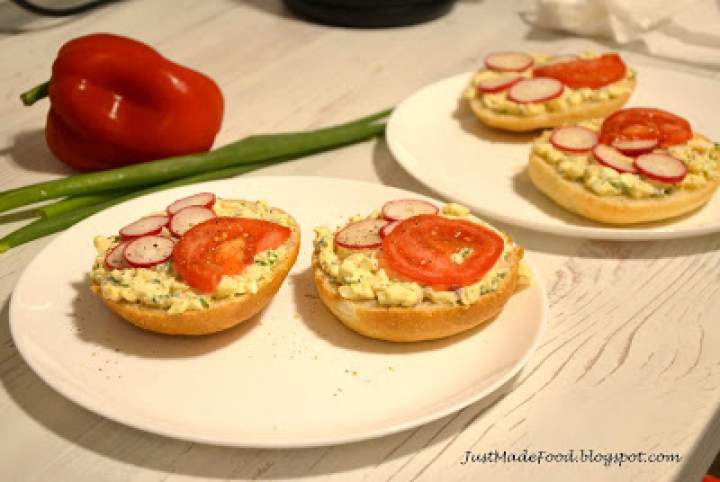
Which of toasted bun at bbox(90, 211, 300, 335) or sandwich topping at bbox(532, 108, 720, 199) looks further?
sandwich topping at bbox(532, 108, 720, 199)

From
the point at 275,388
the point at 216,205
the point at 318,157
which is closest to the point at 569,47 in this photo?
the point at 318,157

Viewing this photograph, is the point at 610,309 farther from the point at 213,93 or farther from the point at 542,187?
the point at 213,93

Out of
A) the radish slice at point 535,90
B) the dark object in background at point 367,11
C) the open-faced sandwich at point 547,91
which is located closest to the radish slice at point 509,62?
the open-faced sandwich at point 547,91

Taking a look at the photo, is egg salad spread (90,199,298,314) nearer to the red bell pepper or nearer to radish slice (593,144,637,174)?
the red bell pepper

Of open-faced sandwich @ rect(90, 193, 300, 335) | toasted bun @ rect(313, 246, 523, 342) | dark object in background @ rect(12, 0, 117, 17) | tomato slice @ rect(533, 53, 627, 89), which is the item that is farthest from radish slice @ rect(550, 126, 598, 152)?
dark object in background @ rect(12, 0, 117, 17)

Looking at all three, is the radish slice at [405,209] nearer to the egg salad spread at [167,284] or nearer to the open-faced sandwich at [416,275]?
the open-faced sandwich at [416,275]

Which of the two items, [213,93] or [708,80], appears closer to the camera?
[213,93]
